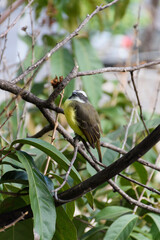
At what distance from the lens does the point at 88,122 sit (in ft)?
5.31

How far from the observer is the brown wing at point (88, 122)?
1.50m

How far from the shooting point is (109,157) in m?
1.54

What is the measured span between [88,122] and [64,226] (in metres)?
0.54

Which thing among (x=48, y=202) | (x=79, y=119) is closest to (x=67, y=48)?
(x=79, y=119)

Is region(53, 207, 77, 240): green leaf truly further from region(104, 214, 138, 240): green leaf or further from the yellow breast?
the yellow breast

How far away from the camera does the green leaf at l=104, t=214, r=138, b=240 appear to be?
127 centimetres

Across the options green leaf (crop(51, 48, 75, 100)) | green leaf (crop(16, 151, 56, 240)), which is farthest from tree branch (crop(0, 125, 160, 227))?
green leaf (crop(51, 48, 75, 100))

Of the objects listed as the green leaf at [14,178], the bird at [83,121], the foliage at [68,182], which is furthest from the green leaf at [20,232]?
the bird at [83,121]

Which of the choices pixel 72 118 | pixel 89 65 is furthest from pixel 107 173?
pixel 89 65

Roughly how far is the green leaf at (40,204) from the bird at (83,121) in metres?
0.43

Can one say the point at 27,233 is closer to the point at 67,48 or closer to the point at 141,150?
the point at 141,150

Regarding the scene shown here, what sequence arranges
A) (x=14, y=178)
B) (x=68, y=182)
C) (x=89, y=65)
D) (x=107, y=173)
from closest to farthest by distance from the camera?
(x=107, y=173) < (x=14, y=178) < (x=68, y=182) < (x=89, y=65)

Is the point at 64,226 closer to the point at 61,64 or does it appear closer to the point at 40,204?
the point at 40,204

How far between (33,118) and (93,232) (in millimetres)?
1803
